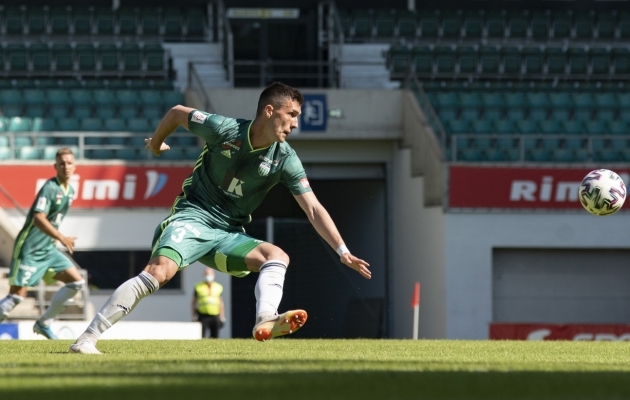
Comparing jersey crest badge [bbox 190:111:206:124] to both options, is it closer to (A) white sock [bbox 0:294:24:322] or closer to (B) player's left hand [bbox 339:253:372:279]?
(B) player's left hand [bbox 339:253:372:279]

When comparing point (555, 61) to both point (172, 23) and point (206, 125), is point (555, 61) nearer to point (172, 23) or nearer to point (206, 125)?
point (172, 23)

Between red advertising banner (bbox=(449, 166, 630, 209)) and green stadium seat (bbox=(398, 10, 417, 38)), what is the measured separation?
664 cm

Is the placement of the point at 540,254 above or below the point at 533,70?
below

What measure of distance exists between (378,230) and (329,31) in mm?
4967

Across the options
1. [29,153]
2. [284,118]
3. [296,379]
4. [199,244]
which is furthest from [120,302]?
[29,153]

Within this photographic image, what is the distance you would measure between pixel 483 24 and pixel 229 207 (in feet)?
70.4

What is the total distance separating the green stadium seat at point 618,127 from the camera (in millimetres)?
24016

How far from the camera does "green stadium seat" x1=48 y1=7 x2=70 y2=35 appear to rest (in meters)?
26.9

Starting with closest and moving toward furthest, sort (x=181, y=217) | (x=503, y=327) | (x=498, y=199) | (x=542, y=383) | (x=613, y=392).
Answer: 1. (x=613, y=392)
2. (x=542, y=383)
3. (x=181, y=217)
4. (x=503, y=327)
5. (x=498, y=199)

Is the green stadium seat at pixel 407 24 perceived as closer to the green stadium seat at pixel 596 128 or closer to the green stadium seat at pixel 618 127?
the green stadium seat at pixel 596 128

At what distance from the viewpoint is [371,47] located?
26828mm

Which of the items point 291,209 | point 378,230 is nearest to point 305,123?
point 378,230

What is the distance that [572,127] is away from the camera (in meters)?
24.0

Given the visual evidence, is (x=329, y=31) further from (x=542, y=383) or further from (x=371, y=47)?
(x=542, y=383)
